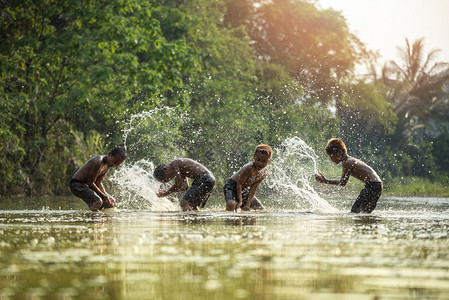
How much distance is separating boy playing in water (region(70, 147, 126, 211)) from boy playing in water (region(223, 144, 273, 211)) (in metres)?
2.05

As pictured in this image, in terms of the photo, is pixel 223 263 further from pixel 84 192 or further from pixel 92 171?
pixel 92 171

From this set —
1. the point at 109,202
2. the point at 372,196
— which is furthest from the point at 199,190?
the point at 372,196

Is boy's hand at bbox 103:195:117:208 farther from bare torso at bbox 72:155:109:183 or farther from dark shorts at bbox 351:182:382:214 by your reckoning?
dark shorts at bbox 351:182:382:214

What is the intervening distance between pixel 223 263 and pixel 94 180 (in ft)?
30.1

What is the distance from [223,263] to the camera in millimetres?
5930

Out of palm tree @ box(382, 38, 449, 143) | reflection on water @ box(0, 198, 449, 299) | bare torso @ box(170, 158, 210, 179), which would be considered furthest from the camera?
palm tree @ box(382, 38, 449, 143)

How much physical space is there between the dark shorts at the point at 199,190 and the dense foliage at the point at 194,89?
8.44 meters

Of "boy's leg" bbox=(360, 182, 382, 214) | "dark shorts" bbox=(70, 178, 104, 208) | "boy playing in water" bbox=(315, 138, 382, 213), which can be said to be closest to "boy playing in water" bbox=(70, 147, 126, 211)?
"dark shorts" bbox=(70, 178, 104, 208)

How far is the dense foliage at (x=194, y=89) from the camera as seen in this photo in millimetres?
26094

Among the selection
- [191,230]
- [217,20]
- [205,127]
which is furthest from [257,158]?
[217,20]

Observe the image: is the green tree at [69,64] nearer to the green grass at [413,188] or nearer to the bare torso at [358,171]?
the bare torso at [358,171]

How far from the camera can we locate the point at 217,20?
132ft

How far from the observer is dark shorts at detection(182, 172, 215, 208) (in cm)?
1527

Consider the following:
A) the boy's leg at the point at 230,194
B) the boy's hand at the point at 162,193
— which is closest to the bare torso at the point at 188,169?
the boy's hand at the point at 162,193
